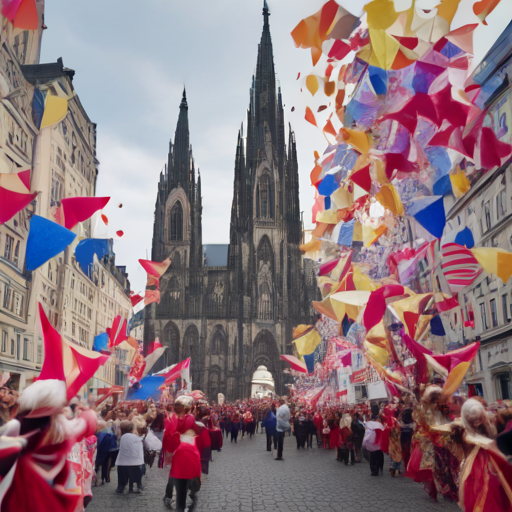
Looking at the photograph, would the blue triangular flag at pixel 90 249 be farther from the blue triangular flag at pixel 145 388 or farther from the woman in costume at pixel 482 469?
the woman in costume at pixel 482 469

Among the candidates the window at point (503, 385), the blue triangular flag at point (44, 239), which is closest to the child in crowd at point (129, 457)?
the blue triangular flag at point (44, 239)

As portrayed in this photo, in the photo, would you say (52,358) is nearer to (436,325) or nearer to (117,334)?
(436,325)

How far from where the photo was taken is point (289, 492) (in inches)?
375

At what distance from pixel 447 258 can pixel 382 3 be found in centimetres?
459

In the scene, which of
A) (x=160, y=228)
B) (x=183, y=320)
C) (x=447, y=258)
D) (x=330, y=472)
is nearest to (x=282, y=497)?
(x=330, y=472)

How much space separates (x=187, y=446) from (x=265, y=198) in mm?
56933

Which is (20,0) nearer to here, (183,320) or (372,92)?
(372,92)

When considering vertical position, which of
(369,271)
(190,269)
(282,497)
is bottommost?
(282,497)

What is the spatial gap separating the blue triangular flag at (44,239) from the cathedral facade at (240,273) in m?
49.6

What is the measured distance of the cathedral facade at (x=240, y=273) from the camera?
59000mm

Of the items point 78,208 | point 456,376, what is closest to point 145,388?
point 78,208

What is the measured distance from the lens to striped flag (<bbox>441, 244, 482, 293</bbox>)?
32.2ft

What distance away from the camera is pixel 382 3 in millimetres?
7453

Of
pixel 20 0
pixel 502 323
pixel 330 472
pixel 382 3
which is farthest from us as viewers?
pixel 502 323
